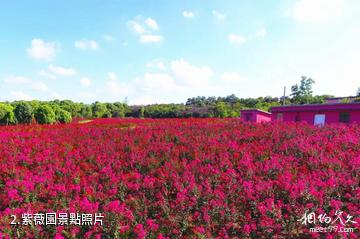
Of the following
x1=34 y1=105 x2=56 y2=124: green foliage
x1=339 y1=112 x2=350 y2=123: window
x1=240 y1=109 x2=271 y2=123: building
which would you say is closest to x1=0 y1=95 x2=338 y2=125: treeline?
x1=34 y1=105 x2=56 y2=124: green foliage

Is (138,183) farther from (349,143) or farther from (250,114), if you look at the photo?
(250,114)

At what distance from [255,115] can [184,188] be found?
23.7 metres

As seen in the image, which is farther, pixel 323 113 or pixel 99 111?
pixel 99 111

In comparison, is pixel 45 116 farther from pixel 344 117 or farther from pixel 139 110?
pixel 139 110

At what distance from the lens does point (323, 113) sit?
70.6 feet

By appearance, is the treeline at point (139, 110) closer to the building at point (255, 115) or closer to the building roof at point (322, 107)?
the building at point (255, 115)

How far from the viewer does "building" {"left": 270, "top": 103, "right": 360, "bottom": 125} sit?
19641 mm

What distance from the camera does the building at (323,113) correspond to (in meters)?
19.6

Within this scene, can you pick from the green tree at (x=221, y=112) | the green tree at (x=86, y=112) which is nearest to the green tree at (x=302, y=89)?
the green tree at (x=221, y=112)

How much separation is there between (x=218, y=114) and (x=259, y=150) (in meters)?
34.8

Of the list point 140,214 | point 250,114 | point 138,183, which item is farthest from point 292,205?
point 250,114

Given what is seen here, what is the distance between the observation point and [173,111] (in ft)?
158

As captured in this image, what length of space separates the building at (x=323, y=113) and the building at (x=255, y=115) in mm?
2450

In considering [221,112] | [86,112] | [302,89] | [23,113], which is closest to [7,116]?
[23,113]
